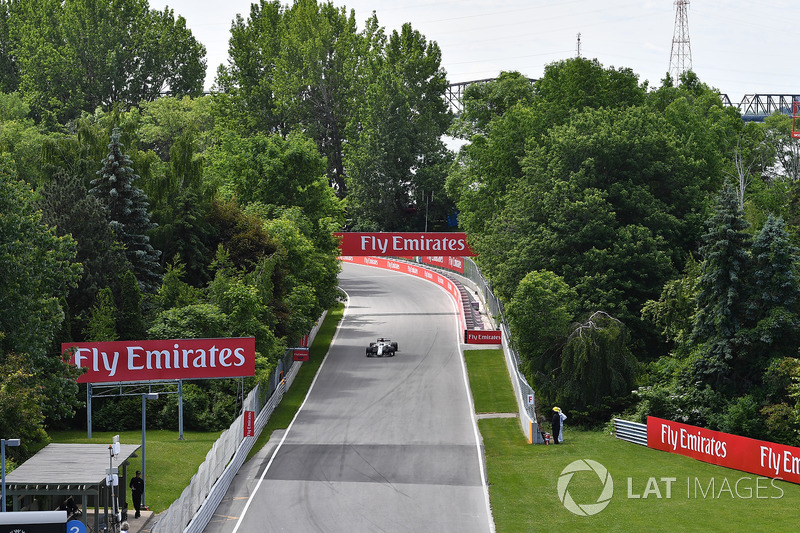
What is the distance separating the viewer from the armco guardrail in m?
42.2

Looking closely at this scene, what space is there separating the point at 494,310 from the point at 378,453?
3064 cm

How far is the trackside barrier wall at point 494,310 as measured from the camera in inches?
1750

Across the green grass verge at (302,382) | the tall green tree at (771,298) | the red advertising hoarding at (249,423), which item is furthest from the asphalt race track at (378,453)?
the tall green tree at (771,298)

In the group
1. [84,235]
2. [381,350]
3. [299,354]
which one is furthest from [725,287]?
[84,235]

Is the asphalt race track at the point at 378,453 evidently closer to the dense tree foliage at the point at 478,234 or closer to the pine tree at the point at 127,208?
the dense tree foliage at the point at 478,234

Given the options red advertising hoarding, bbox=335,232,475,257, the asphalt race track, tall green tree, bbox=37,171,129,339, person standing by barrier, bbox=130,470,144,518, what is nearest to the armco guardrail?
the asphalt race track

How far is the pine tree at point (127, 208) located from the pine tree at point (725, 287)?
3018cm

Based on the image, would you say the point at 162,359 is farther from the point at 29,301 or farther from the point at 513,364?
the point at 513,364

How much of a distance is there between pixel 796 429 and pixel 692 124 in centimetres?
4093

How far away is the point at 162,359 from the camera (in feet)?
132

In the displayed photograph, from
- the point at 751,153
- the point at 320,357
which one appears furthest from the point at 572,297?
the point at 751,153

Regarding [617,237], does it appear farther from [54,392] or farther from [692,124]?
[54,392]

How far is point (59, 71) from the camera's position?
114 metres

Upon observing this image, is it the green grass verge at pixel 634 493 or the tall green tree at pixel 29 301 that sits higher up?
the tall green tree at pixel 29 301
